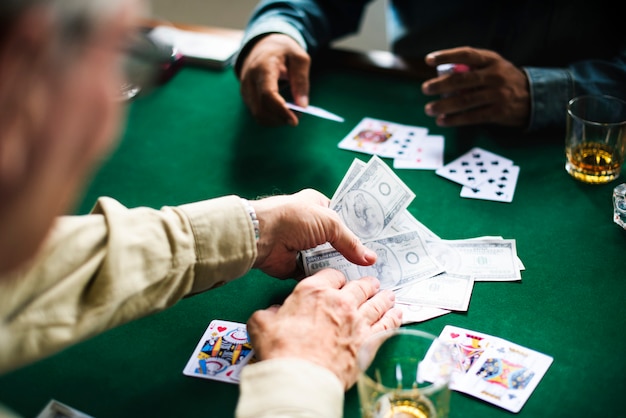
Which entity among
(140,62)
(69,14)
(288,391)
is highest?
(69,14)

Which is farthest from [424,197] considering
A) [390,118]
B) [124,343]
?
[124,343]

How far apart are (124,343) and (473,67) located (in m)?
1.44

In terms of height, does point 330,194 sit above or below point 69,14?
below

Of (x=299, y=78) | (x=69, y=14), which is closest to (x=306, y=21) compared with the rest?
(x=299, y=78)

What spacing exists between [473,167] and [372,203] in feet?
1.60

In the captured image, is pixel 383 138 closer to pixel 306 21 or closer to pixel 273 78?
pixel 273 78

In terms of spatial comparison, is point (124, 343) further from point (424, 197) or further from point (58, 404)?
point (424, 197)

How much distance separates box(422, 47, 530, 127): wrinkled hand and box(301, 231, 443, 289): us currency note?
0.68 meters

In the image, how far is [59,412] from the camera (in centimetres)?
133

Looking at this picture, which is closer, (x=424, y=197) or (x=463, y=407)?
(x=463, y=407)

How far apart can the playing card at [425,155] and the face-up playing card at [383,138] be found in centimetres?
1

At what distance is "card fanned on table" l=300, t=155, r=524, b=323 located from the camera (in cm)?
160

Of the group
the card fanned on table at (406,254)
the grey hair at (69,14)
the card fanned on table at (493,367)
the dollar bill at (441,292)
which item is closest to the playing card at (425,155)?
the card fanned on table at (406,254)

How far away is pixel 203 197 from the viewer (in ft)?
6.58
